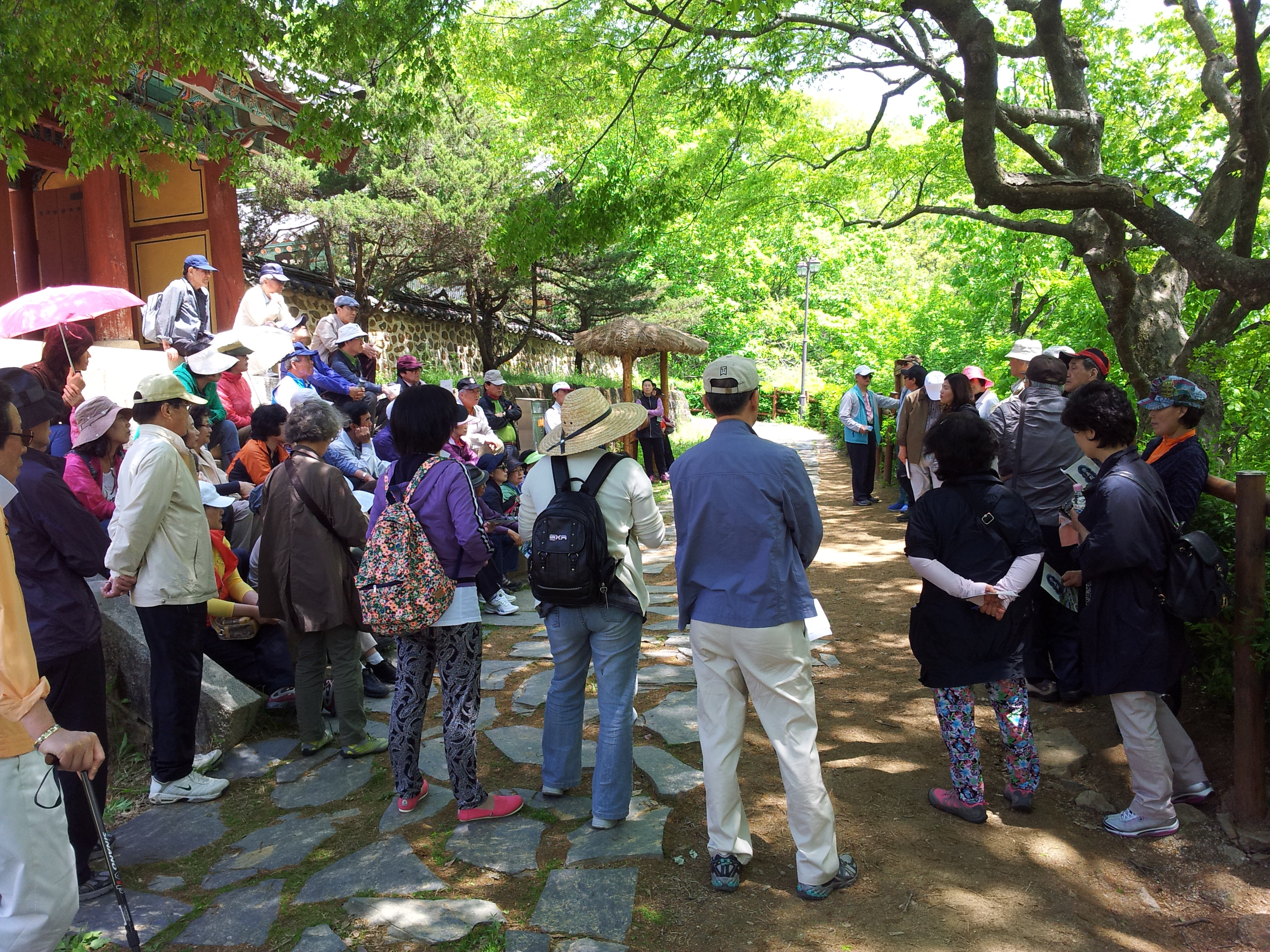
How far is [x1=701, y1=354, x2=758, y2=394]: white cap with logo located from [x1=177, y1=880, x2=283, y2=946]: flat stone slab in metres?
2.49

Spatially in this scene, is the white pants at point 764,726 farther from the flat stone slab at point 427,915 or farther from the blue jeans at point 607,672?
the flat stone slab at point 427,915

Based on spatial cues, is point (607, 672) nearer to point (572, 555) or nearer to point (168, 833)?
point (572, 555)

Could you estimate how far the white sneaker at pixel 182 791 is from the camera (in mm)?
3912

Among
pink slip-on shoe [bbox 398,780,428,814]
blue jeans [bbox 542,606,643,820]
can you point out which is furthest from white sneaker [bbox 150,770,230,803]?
blue jeans [bbox 542,606,643,820]

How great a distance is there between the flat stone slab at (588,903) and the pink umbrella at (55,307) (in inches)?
214

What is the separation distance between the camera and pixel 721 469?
3.02 meters

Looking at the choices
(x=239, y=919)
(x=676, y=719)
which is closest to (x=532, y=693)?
(x=676, y=719)

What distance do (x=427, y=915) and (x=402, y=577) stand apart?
1238mm

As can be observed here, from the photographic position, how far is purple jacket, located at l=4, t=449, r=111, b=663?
10.1 ft

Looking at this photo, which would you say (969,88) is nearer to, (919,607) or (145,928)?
(919,607)

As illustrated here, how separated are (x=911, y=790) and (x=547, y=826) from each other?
1.65 meters

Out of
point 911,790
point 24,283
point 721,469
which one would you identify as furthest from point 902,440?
point 24,283

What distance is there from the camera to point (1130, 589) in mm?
3408

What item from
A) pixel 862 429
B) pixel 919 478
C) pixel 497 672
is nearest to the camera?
pixel 497 672
